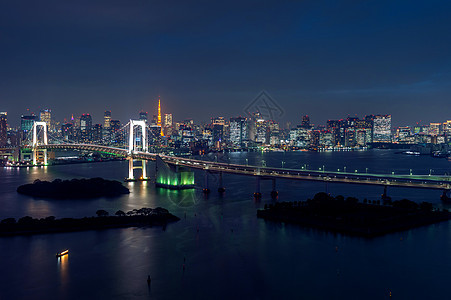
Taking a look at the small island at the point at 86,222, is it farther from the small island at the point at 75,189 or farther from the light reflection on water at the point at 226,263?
the small island at the point at 75,189

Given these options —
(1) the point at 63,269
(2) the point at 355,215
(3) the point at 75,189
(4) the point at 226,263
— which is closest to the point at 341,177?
(2) the point at 355,215

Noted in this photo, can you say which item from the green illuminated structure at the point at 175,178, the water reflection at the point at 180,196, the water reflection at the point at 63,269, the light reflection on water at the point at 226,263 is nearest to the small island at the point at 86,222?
the light reflection on water at the point at 226,263

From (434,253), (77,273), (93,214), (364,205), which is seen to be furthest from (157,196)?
(434,253)

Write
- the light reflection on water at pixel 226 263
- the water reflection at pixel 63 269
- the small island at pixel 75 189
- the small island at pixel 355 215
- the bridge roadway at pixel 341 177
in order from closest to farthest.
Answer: the light reflection on water at pixel 226 263 < the water reflection at pixel 63 269 < the small island at pixel 355 215 < the bridge roadway at pixel 341 177 < the small island at pixel 75 189

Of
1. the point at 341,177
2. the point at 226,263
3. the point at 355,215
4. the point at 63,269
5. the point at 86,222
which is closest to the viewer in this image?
the point at 63,269

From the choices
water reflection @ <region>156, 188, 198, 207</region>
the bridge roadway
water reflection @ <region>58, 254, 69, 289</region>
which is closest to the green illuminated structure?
water reflection @ <region>156, 188, 198, 207</region>

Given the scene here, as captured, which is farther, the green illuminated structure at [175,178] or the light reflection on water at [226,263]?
the green illuminated structure at [175,178]

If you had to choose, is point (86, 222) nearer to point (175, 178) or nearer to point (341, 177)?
point (175, 178)
